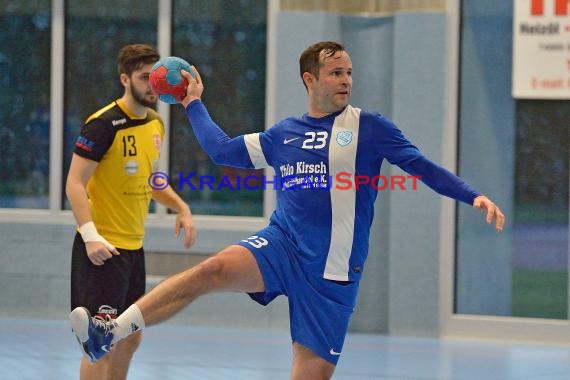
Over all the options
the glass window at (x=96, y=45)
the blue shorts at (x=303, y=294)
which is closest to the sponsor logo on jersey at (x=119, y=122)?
the blue shorts at (x=303, y=294)

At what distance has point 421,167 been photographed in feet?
18.7

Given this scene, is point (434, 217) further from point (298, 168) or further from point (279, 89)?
point (298, 168)

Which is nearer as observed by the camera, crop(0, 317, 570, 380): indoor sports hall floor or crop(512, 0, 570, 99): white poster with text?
crop(0, 317, 570, 380): indoor sports hall floor

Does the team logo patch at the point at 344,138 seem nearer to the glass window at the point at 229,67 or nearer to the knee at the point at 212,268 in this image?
the knee at the point at 212,268

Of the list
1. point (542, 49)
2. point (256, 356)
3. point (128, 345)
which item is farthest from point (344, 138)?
point (542, 49)

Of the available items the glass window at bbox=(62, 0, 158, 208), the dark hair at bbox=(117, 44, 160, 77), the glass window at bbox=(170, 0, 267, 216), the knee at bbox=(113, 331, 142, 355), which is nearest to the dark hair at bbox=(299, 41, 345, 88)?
the dark hair at bbox=(117, 44, 160, 77)

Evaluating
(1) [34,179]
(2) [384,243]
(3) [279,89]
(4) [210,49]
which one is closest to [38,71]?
(1) [34,179]

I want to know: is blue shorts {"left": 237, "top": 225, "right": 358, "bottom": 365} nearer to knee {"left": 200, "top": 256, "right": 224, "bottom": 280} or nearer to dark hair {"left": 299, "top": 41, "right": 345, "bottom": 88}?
knee {"left": 200, "top": 256, "right": 224, "bottom": 280}

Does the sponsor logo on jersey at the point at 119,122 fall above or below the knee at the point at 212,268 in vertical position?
above

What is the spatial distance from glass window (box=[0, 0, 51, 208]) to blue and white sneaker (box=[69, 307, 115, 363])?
585 centimetres

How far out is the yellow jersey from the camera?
6.45 metres

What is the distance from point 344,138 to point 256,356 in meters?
3.77

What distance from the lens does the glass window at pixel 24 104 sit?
1112cm

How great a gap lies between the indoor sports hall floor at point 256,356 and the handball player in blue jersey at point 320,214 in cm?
264
